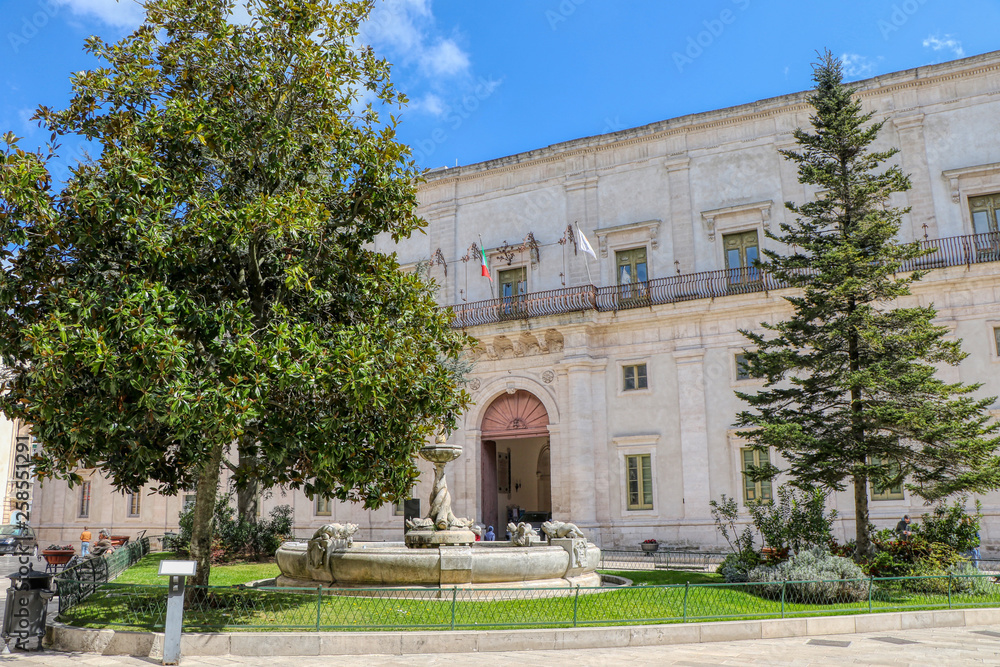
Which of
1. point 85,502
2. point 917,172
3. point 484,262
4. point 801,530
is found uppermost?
point 917,172

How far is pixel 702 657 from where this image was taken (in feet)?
29.3

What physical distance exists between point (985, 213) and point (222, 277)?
2135 cm

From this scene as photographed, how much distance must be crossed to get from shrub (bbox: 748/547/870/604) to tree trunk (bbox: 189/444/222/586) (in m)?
8.58

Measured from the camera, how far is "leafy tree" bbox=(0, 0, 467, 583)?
9289 mm

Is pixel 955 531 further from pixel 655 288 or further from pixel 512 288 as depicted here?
pixel 512 288

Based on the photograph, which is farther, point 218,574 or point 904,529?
point 904,529

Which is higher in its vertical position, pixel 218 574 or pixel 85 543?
pixel 85 543

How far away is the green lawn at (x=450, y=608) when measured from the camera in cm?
974

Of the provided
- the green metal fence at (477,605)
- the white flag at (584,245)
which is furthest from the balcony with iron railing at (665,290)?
the green metal fence at (477,605)

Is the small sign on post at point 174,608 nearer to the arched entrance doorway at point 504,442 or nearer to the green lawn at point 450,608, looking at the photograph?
the green lawn at point 450,608

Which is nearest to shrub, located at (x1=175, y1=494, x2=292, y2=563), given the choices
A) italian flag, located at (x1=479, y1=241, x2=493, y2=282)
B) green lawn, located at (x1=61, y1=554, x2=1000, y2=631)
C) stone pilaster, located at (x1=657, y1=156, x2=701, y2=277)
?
italian flag, located at (x1=479, y1=241, x2=493, y2=282)

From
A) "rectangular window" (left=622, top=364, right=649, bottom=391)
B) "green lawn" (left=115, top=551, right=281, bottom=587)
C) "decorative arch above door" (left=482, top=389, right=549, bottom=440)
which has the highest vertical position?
"rectangular window" (left=622, top=364, right=649, bottom=391)

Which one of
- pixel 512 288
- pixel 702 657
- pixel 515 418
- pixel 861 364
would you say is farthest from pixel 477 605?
pixel 512 288

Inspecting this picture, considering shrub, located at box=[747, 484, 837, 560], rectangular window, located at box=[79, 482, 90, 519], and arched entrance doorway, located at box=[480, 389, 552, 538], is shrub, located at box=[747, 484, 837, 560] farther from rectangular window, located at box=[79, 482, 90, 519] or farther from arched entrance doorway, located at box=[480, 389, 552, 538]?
rectangular window, located at box=[79, 482, 90, 519]
